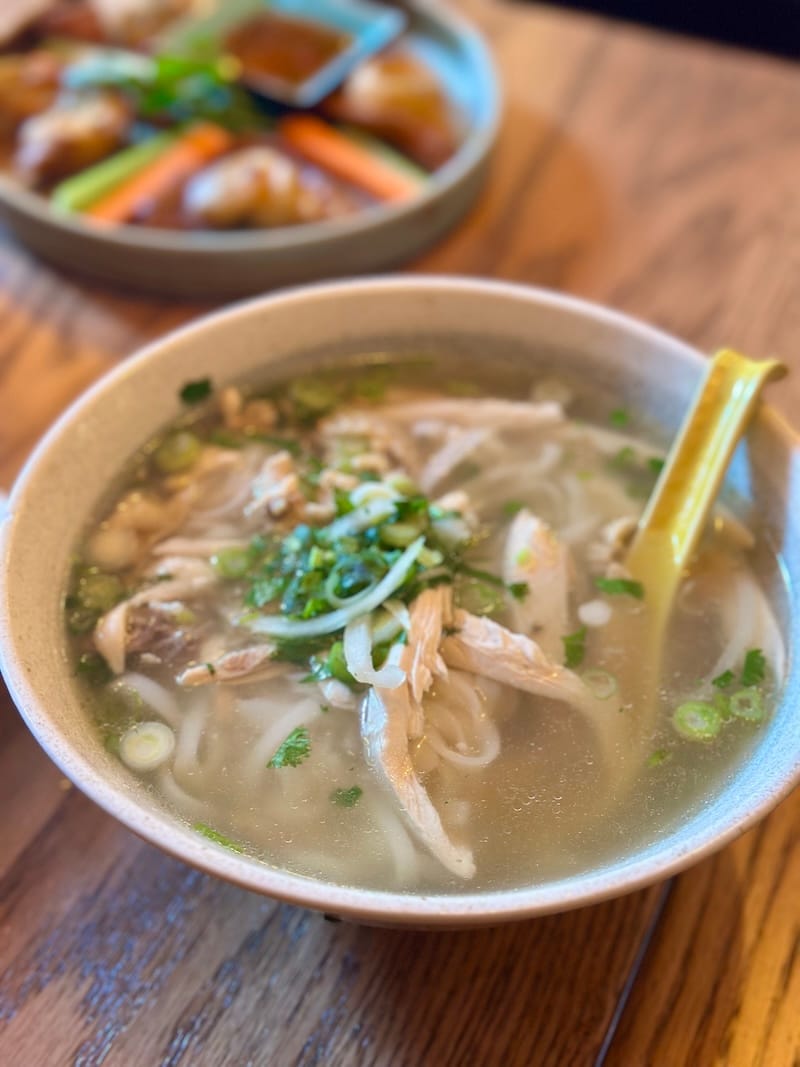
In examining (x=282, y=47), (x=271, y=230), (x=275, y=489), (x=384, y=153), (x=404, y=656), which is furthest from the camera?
(x=282, y=47)

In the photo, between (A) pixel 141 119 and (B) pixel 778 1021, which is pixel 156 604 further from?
(A) pixel 141 119

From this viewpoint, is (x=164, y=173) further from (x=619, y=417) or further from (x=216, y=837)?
(x=216, y=837)

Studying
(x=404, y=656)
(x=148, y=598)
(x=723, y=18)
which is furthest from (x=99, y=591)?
(x=723, y=18)

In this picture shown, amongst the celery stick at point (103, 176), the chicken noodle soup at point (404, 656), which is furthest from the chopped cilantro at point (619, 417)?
the celery stick at point (103, 176)

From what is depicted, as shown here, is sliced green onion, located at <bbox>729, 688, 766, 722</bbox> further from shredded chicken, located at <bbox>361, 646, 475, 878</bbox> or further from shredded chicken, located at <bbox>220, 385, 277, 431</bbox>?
shredded chicken, located at <bbox>220, 385, 277, 431</bbox>

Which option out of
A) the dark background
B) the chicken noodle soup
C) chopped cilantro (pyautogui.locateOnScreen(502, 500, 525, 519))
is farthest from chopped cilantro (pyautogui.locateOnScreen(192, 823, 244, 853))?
the dark background

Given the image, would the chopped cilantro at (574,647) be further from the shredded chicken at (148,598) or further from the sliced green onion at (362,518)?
the shredded chicken at (148,598)
